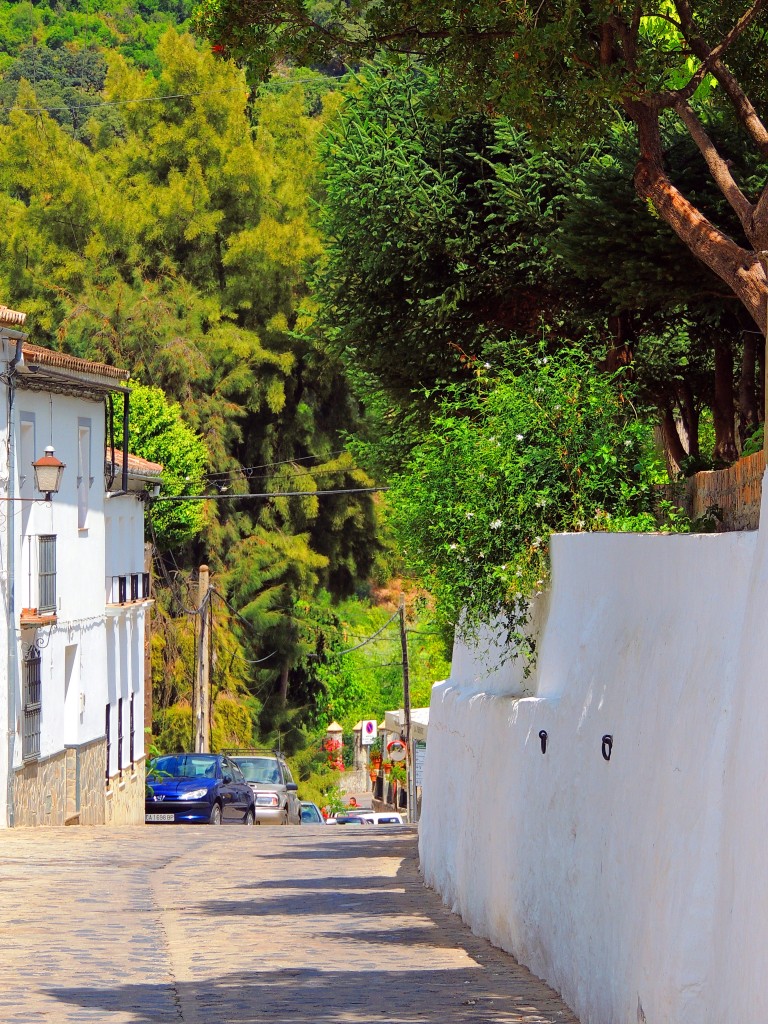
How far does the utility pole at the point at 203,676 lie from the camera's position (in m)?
37.0

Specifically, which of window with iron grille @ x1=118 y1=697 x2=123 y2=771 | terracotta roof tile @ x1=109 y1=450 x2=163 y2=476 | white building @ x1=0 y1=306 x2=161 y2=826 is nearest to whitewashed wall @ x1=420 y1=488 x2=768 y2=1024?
white building @ x1=0 y1=306 x2=161 y2=826

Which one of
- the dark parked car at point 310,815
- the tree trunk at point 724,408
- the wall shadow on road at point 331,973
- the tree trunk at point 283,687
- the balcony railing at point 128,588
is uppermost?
the tree trunk at point 724,408

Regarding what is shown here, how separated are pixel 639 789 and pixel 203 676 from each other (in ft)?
101

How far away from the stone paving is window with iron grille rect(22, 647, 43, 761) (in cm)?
643

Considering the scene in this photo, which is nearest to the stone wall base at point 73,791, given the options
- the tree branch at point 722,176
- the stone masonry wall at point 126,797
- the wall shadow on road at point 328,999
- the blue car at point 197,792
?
the stone masonry wall at point 126,797

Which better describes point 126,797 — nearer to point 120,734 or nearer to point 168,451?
point 120,734

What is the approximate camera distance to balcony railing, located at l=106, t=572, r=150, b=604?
33719 mm

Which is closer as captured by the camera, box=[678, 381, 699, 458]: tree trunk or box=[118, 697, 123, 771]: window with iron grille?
box=[678, 381, 699, 458]: tree trunk

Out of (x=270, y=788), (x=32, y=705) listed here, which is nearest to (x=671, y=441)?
(x=32, y=705)

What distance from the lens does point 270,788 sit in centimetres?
3316

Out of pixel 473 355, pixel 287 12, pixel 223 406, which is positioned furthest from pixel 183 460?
pixel 287 12

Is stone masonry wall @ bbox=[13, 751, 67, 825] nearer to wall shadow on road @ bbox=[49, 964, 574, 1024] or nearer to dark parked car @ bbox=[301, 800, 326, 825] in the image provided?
dark parked car @ bbox=[301, 800, 326, 825]

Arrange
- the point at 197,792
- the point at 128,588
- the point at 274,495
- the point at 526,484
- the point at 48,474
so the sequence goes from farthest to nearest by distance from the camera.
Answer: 1. the point at 274,495
2. the point at 128,588
3. the point at 197,792
4. the point at 48,474
5. the point at 526,484

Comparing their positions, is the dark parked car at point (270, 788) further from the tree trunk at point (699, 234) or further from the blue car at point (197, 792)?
the tree trunk at point (699, 234)
